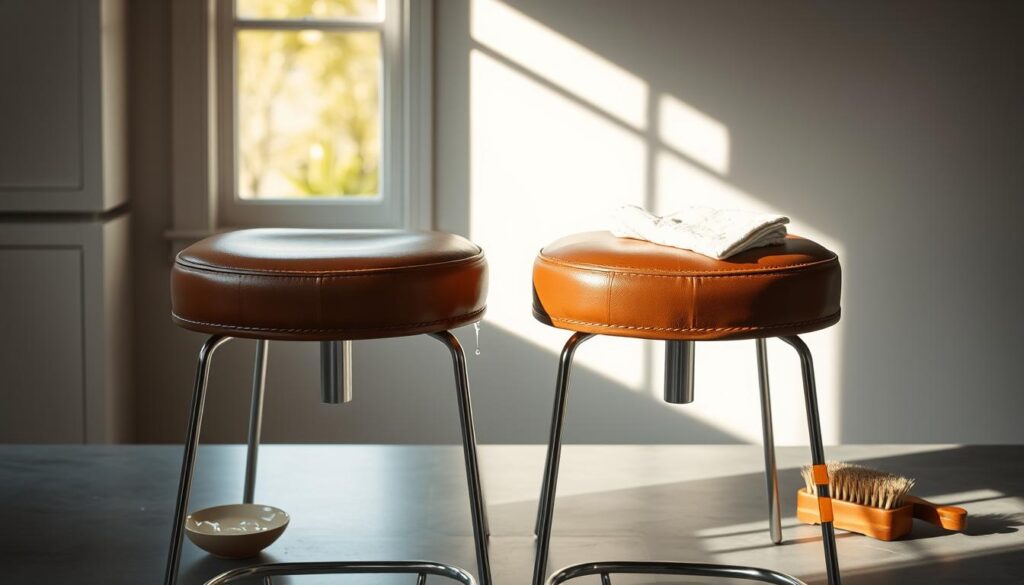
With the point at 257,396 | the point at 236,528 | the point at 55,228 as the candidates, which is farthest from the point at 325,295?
the point at 55,228

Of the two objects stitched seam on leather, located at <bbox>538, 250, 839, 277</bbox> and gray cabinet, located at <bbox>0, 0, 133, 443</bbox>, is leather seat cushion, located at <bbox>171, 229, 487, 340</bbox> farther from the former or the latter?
gray cabinet, located at <bbox>0, 0, 133, 443</bbox>

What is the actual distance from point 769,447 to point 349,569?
27.8 inches

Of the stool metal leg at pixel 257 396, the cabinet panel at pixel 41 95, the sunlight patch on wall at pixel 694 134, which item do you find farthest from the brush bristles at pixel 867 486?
the cabinet panel at pixel 41 95

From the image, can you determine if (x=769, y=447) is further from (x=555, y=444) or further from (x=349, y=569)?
(x=349, y=569)

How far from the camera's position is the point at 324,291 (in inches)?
54.5

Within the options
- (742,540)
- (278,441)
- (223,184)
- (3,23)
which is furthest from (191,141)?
(742,540)

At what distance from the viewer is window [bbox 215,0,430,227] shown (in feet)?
10.9

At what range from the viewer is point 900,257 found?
11.0 feet

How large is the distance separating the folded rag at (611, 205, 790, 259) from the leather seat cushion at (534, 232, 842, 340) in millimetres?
16

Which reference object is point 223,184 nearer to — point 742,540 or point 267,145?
point 267,145

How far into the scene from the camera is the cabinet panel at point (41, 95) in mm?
2936

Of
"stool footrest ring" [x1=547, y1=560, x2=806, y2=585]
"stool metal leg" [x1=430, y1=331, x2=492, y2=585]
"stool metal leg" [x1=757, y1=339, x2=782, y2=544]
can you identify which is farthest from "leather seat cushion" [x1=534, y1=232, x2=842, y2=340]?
"stool footrest ring" [x1=547, y1=560, x2=806, y2=585]

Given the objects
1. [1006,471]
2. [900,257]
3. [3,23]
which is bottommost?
[1006,471]

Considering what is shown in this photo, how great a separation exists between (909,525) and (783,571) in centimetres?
30
